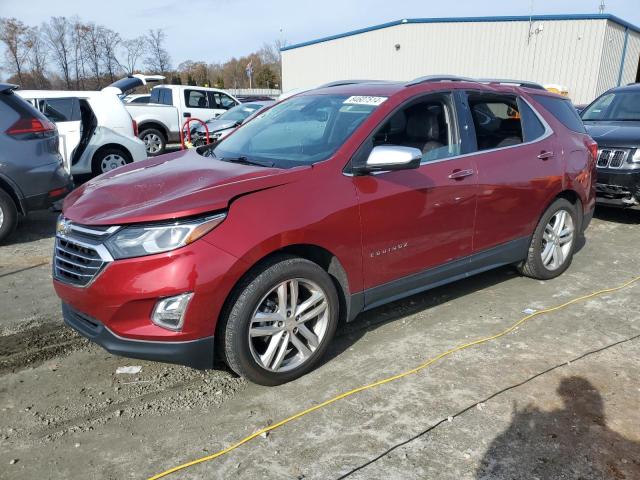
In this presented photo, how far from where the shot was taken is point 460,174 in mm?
3891

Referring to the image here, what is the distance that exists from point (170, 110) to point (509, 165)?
481 inches

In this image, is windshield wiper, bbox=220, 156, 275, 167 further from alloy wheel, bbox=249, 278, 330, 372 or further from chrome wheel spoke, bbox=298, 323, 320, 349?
chrome wheel spoke, bbox=298, 323, 320, 349

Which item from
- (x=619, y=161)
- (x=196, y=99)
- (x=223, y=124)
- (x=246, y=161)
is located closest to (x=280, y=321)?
(x=246, y=161)

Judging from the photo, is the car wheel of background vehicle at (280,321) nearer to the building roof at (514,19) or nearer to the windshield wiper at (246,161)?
the windshield wiper at (246,161)

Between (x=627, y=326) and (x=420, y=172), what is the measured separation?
2058 millimetres

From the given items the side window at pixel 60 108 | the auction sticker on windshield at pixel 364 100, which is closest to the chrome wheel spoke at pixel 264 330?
the auction sticker on windshield at pixel 364 100

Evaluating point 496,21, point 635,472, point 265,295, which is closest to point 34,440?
point 265,295

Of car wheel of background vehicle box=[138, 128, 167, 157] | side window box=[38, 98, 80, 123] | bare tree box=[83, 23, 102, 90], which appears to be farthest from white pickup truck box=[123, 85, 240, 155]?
bare tree box=[83, 23, 102, 90]

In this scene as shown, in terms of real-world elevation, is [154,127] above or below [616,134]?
below

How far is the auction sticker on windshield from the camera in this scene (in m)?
3.68

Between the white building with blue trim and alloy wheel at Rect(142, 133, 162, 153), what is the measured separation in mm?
15081

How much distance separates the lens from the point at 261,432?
2781 mm

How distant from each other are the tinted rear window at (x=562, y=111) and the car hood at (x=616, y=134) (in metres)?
2.28

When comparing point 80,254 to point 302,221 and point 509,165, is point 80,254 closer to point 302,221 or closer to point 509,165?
point 302,221
